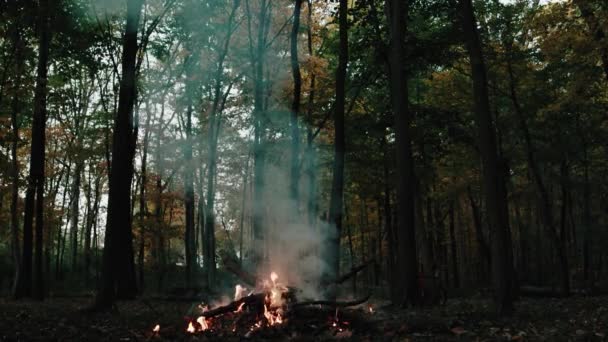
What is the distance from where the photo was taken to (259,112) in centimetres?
2033

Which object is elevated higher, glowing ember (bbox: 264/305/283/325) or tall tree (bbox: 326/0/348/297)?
tall tree (bbox: 326/0/348/297)

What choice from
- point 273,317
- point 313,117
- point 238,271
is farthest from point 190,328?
point 313,117

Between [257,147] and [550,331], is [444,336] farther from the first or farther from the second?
[257,147]

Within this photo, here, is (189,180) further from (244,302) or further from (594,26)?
(594,26)

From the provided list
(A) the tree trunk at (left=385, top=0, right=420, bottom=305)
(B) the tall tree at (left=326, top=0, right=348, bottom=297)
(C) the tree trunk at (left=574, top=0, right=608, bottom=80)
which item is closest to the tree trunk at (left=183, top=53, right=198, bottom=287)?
(B) the tall tree at (left=326, top=0, right=348, bottom=297)

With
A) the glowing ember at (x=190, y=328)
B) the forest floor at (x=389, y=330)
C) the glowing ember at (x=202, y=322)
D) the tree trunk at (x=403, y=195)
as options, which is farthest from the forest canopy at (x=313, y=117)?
the glowing ember at (x=190, y=328)

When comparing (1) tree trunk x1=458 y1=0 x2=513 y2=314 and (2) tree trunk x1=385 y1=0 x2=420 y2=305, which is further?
(2) tree trunk x1=385 y1=0 x2=420 y2=305

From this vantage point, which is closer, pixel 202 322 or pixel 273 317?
pixel 273 317

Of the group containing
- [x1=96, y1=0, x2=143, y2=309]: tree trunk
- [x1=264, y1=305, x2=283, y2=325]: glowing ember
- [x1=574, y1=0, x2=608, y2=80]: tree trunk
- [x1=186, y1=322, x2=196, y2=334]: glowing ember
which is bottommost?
[x1=186, y1=322, x2=196, y2=334]: glowing ember

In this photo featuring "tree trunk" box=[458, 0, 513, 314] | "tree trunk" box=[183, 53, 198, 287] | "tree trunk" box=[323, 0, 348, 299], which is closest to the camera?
"tree trunk" box=[458, 0, 513, 314]

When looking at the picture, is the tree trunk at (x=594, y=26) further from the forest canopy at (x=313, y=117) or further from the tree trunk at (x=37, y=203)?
the tree trunk at (x=37, y=203)

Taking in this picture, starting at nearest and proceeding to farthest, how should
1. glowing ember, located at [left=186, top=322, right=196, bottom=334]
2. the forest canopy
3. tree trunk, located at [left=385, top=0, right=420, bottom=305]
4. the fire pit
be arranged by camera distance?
the fire pit, glowing ember, located at [left=186, top=322, right=196, bottom=334], tree trunk, located at [left=385, top=0, right=420, bottom=305], the forest canopy

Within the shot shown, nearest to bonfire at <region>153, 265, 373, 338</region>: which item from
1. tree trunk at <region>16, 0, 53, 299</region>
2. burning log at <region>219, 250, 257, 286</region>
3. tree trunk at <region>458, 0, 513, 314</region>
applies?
burning log at <region>219, 250, 257, 286</region>

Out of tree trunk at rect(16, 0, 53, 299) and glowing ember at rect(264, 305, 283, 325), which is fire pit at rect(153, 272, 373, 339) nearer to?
glowing ember at rect(264, 305, 283, 325)
